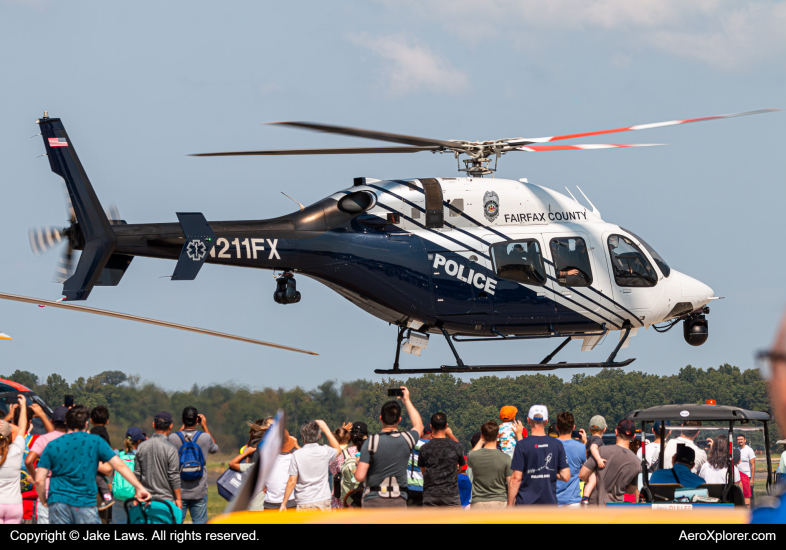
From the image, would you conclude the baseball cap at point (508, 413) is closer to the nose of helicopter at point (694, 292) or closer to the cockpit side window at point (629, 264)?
the cockpit side window at point (629, 264)

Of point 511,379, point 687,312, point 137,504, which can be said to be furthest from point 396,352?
point 511,379

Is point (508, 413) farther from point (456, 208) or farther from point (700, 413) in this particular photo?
point (456, 208)

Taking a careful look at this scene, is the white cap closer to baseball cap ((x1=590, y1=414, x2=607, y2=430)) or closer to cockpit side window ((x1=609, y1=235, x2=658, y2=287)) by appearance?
baseball cap ((x1=590, y1=414, x2=607, y2=430))

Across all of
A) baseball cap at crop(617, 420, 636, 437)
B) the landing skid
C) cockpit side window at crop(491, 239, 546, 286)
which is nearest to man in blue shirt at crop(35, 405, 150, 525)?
baseball cap at crop(617, 420, 636, 437)

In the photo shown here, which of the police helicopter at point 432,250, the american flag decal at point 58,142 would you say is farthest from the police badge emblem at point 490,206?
the american flag decal at point 58,142

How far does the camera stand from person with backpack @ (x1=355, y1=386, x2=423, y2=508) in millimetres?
7078

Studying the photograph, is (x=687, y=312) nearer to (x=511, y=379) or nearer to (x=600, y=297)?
(x=600, y=297)

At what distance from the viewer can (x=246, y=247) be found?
13219 mm

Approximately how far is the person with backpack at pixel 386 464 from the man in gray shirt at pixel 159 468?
192 centimetres

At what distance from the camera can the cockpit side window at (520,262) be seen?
13.8 m

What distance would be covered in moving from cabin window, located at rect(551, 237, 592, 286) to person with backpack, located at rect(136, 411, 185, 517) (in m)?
7.84

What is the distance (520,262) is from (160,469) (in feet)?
24.9
